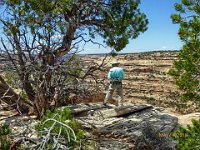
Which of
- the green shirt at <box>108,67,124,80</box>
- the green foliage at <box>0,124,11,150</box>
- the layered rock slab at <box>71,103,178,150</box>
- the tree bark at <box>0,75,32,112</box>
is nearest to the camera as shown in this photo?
the green foliage at <box>0,124,11,150</box>

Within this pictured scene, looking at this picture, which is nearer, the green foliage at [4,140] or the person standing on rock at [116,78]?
the green foliage at [4,140]

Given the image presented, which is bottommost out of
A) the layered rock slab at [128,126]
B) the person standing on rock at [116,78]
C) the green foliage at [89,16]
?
the layered rock slab at [128,126]

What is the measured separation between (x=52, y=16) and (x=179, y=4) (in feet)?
11.3

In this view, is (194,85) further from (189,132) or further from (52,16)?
(52,16)

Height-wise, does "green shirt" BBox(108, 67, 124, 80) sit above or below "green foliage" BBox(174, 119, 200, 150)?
above

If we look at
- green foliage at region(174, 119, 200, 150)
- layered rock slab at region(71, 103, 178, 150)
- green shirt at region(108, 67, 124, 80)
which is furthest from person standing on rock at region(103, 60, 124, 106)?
green foliage at region(174, 119, 200, 150)

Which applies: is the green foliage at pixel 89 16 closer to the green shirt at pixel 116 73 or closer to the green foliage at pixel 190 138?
the green shirt at pixel 116 73

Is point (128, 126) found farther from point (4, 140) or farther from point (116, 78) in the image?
point (4, 140)

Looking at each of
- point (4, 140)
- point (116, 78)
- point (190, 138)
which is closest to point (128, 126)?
point (116, 78)

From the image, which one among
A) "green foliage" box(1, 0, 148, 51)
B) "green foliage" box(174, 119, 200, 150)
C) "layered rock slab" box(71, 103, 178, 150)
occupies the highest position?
"green foliage" box(1, 0, 148, 51)

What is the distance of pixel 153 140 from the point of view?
27.5 ft

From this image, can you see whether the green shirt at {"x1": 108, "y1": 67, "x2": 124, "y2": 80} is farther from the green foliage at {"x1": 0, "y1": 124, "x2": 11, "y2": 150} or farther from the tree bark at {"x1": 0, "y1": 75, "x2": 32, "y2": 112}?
the green foliage at {"x1": 0, "y1": 124, "x2": 11, "y2": 150}

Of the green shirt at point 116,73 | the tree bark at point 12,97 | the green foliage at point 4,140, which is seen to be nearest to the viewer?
the green foliage at point 4,140

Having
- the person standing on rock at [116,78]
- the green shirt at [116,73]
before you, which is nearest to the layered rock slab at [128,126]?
the person standing on rock at [116,78]
